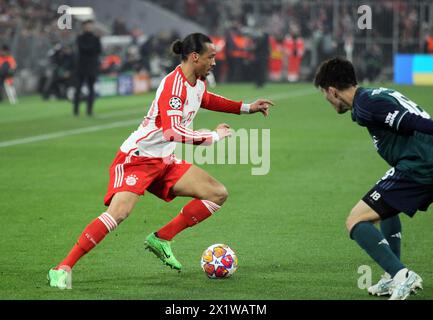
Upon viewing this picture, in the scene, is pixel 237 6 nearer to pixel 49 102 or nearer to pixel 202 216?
pixel 49 102

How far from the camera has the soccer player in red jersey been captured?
8.01 m

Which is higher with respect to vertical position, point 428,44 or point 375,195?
point 375,195

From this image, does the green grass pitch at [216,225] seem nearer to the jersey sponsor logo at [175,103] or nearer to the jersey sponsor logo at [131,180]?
the jersey sponsor logo at [131,180]

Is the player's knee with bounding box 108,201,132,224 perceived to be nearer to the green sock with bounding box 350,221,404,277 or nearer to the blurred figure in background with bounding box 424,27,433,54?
the green sock with bounding box 350,221,404,277

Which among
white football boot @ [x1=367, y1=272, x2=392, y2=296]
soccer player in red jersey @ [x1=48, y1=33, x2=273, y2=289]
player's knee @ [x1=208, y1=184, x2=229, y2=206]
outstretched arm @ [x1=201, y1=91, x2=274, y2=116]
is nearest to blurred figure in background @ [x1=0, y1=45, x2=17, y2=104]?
outstretched arm @ [x1=201, y1=91, x2=274, y2=116]

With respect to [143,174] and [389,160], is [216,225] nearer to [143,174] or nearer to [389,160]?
[143,174]

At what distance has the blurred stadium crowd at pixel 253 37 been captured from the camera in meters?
35.2

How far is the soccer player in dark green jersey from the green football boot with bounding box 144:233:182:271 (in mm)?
1819

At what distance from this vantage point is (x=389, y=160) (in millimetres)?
7461


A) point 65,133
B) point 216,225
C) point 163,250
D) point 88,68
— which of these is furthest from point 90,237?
point 88,68

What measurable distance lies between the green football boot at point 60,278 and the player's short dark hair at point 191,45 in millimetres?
2032

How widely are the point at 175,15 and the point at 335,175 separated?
32.9 m

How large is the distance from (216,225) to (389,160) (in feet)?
11.9
